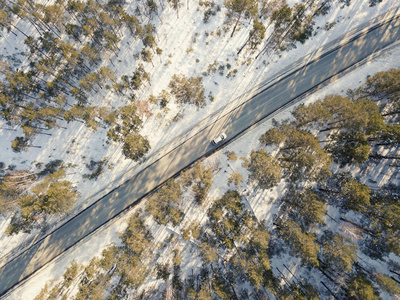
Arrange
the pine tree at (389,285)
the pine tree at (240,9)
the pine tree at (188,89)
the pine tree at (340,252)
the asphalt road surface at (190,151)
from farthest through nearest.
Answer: the pine tree at (188,89) → the asphalt road surface at (190,151) → the pine tree at (240,9) → the pine tree at (340,252) → the pine tree at (389,285)

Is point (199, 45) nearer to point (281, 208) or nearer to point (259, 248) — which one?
point (281, 208)

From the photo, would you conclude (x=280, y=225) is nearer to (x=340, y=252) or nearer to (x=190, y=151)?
(x=340, y=252)

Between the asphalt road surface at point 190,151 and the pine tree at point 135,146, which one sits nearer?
the pine tree at point 135,146

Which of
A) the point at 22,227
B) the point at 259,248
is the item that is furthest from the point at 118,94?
the point at 259,248

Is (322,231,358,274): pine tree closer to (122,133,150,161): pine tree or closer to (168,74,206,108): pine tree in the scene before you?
(168,74,206,108): pine tree

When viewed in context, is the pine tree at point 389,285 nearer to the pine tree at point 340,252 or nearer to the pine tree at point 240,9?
the pine tree at point 340,252

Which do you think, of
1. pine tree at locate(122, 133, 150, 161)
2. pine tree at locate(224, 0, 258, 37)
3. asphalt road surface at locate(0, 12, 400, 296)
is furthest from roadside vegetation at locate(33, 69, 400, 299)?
pine tree at locate(224, 0, 258, 37)

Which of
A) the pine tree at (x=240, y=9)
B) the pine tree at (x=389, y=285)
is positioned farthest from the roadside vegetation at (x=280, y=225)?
the pine tree at (x=240, y=9)

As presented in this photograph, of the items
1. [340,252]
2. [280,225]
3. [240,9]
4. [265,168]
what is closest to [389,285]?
[340,252]

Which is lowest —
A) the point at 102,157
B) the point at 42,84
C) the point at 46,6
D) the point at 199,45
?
the point at 102,157
